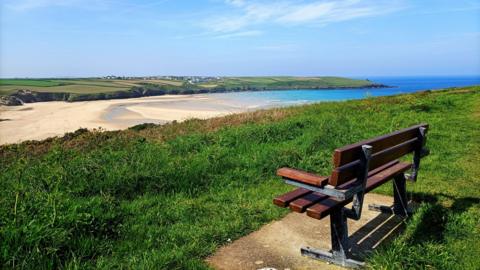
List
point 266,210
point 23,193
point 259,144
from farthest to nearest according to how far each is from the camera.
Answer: point 259,144
point 266,210
point 23,193

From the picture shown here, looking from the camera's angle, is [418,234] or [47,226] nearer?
[47,226]

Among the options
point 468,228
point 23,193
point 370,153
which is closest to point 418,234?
point 468,228

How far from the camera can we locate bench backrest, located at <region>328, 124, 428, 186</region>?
380 centimetres

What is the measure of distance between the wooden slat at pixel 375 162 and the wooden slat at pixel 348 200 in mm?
247

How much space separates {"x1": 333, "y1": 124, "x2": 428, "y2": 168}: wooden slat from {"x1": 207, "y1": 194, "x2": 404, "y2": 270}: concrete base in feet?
3.26

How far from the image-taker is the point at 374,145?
425 cm

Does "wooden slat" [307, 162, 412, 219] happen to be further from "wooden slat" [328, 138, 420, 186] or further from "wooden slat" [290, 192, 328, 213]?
"wooden slat" [328, 138, 420, 186]

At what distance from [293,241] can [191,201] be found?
70.7 inches

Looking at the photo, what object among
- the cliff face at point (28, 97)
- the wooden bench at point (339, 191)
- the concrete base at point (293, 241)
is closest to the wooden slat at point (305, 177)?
the wooden bench at point (339, 191)

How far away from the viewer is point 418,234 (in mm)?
4523

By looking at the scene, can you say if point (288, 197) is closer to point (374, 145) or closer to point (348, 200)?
point (348, 200)

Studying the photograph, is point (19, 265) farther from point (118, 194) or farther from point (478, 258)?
point (478, 258)

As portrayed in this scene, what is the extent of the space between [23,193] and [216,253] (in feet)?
7.95

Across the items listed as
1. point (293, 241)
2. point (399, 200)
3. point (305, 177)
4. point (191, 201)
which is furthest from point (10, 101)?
point (305, 177)
